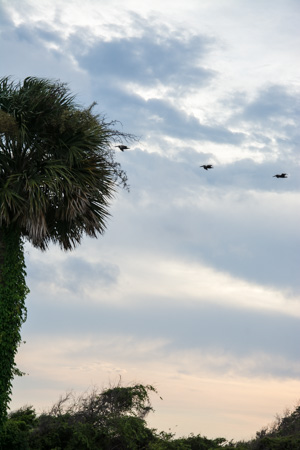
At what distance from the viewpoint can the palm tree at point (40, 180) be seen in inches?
719

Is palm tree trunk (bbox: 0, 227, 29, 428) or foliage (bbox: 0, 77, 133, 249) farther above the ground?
foliage (bbox: 0, 77, 133, 249)

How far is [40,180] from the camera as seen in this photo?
61.3 feet

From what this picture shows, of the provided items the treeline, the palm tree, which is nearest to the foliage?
the palm tree

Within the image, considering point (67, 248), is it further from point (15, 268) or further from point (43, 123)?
point (43, 123)

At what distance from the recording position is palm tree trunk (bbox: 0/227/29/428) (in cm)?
1800

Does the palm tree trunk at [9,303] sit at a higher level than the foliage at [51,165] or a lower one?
lower

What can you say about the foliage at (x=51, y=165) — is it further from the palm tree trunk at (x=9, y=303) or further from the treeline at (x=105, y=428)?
the treeline at (x=105, y=428)

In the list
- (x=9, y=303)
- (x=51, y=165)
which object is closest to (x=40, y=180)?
(x=51, y=165)

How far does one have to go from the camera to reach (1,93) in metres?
20.1

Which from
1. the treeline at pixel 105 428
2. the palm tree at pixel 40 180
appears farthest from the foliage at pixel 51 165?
Answer: the treeline at pixel 105 428

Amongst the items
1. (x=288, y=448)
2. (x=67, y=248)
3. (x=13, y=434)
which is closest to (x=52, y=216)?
(x=67, y=248)

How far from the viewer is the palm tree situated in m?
18.2

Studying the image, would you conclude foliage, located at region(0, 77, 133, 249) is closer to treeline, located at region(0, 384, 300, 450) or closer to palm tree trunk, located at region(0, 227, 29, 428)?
palm tree trunk, located at region(0, 227, 29, 428)

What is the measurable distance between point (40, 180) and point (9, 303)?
381 cm
